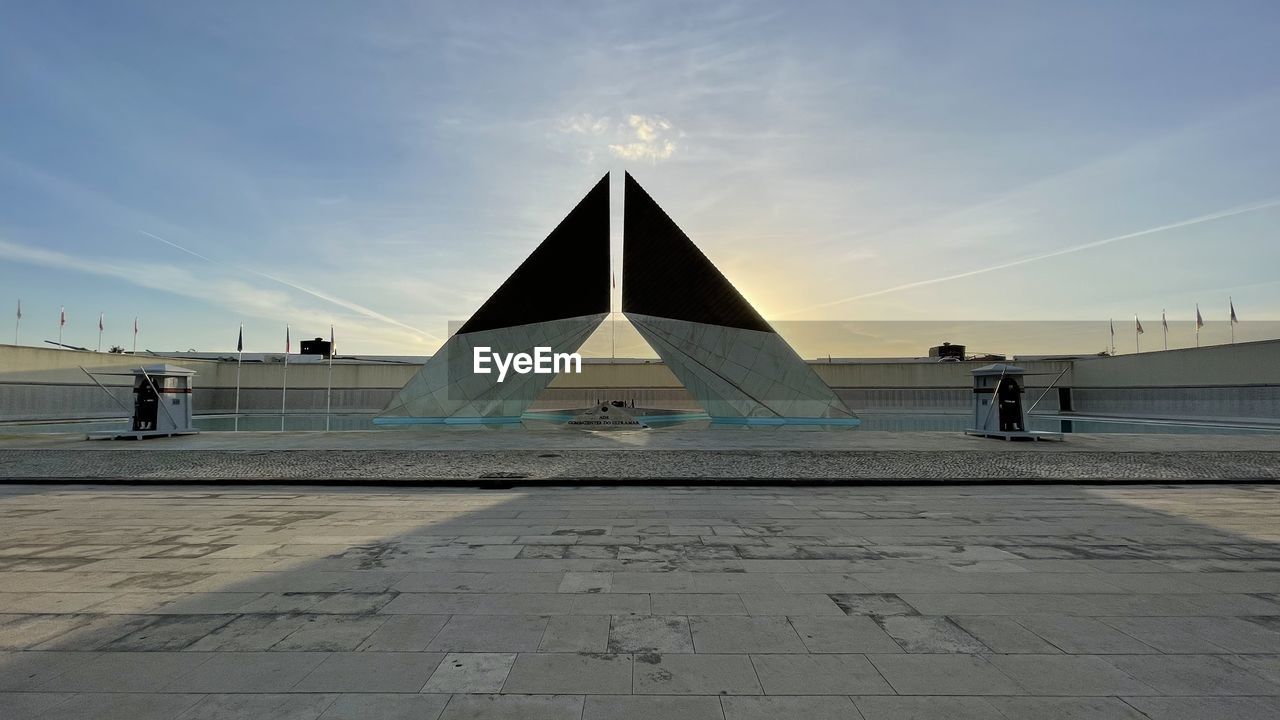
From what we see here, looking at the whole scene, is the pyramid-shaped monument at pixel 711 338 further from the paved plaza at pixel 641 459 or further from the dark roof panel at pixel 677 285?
the paved plaza at pixel 641 459

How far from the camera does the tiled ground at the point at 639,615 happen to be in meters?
2.84

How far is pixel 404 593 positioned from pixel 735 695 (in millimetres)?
2684

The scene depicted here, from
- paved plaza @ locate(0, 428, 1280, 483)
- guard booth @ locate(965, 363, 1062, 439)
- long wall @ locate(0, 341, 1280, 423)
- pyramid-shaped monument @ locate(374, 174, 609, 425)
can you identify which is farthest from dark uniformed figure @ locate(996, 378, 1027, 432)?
pyramid-shaped monument @ locate(374, 174, 609, 425)

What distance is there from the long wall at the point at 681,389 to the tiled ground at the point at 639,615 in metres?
23.1

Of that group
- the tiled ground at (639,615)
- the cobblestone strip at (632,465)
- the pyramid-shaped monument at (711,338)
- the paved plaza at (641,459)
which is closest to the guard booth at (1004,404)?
the paved plaza at (641,459)

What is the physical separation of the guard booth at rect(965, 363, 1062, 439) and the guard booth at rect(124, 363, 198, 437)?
853 inches

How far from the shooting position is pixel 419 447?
13.7 m

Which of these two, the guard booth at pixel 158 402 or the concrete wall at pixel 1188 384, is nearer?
the guard booth at pixel 158 402

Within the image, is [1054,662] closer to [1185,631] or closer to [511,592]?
[1185,631]

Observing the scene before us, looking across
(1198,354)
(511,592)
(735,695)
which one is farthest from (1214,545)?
(1198,354)

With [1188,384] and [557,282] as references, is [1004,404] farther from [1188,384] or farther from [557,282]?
[1188,384]

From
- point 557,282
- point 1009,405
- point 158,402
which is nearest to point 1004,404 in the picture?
point 1009,405

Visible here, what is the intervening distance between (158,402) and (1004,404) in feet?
75.4

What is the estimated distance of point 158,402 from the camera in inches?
634
